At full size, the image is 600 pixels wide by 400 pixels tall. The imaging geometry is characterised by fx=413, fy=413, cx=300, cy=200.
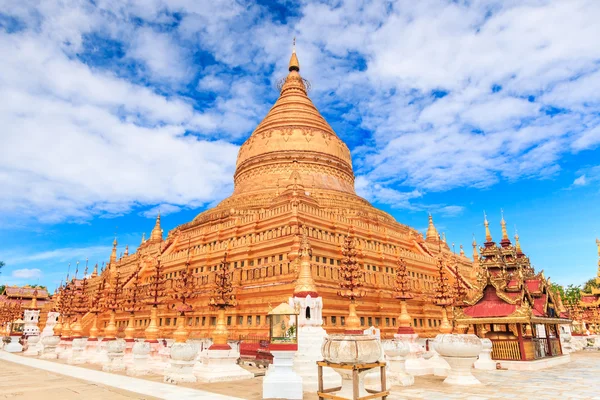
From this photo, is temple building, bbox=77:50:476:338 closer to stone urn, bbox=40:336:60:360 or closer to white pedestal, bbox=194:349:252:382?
stone urn, bbox=40:336:60:360

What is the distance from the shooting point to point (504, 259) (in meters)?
28.0

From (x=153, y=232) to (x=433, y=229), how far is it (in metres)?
32.3

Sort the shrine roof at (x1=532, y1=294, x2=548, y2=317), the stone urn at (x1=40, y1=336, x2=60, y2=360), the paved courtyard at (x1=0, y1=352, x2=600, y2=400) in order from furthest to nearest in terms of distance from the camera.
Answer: the stone urn at (x1=40, y1=336, x2=60, y2=360) < the shrine roof at (x1=532, y1=294, x2=548, y2=317) < the paved courtyard at (x1=0, y1=352, x2=600, y2=400)

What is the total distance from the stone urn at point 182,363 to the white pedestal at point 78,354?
11.2 m

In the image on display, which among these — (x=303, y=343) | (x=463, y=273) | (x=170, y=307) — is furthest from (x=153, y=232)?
(x=303, y=343)

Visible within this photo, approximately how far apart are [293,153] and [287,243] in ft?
59.3

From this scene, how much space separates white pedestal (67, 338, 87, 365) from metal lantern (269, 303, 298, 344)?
1562 cm

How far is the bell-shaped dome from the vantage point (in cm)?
4256

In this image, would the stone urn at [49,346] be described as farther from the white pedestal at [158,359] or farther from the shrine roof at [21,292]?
the shrine roof at [21,292]

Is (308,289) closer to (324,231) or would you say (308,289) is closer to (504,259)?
(324,231)

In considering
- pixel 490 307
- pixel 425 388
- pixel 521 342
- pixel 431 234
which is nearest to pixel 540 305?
pixel 490 307

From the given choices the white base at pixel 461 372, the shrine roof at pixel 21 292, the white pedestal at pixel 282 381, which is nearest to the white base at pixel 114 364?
the white pedestal at pixel 282 381

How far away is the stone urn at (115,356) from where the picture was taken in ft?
60.8

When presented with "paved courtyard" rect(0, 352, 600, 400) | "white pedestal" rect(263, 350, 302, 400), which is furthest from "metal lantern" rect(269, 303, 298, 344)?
"paved courtyard" rect(0, 352, 600, 400)
